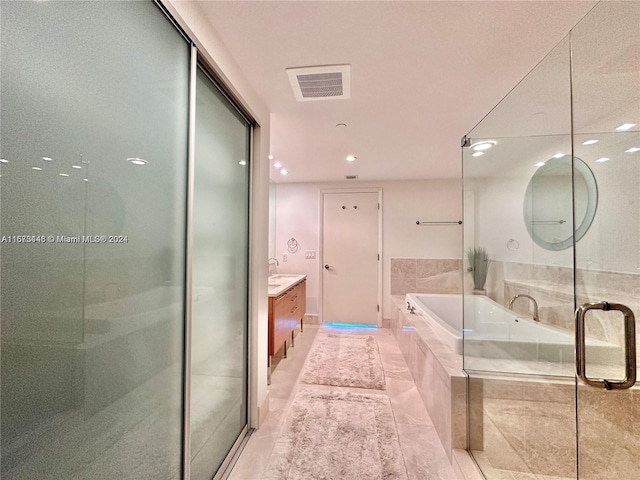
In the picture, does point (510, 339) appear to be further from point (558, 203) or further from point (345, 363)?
point (345, 363)

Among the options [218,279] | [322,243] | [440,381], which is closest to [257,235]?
[218,279]

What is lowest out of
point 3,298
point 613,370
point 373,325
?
point 373,325

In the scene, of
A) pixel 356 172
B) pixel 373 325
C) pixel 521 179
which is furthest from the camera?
pixel 373 325

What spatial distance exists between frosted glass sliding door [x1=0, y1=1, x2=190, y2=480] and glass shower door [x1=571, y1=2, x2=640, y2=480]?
1674 millimetres

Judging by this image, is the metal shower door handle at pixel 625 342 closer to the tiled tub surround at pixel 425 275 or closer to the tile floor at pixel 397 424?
the tile floor at pixel 397 424

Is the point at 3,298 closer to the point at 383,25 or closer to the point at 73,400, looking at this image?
the point at 73,400

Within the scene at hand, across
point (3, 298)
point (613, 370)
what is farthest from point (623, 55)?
point (3, 298)

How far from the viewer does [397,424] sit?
6.52ft

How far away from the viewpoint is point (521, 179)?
6.69ft

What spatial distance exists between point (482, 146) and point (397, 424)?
2165mm

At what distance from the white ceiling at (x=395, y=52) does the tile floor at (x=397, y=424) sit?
7.46 ft

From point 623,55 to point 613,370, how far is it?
135cm

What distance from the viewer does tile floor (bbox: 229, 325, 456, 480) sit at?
1.59m

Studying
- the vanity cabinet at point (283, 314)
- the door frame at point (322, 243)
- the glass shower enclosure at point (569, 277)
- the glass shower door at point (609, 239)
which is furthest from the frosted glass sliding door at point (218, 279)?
the door frame at point (322, 243)
